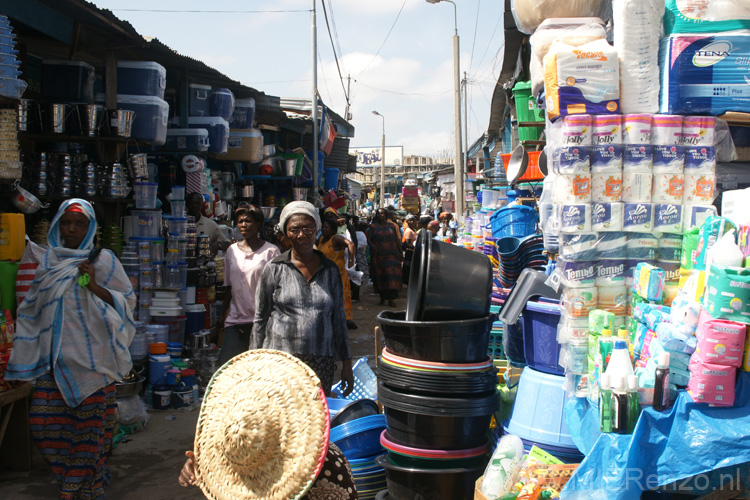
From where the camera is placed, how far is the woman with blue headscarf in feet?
12.7

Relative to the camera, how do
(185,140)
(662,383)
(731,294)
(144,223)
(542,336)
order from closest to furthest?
1. (731,294)
2. (662,383)
3. (542,336)
4. (144,223)
5. (185,140)

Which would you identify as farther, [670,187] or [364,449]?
[364,449]

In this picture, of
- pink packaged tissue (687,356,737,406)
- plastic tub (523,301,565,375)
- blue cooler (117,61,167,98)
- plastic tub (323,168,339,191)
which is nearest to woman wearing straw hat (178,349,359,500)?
pink packaged tissue (687,356,737,406)

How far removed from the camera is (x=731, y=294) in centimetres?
262

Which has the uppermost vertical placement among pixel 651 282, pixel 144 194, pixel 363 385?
pixel 144 194

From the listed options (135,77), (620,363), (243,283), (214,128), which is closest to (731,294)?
(620,363)

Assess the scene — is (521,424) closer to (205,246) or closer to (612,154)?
(612,154)

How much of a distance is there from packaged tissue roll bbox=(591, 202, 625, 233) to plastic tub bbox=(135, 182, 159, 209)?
17.0 ft

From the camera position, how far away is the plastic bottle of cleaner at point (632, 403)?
2.84m

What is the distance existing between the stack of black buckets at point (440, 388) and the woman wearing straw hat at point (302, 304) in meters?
0.50

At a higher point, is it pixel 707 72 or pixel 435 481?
pixel 707 72

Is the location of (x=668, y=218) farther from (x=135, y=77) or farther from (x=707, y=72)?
(x=135, y=77)

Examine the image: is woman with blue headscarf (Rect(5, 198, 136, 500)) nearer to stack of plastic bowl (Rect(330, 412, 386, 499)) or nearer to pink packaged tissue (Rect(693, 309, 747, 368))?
stack of plastic bowl (Rect(330, 412, 386, 499))

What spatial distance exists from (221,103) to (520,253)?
5.87m
